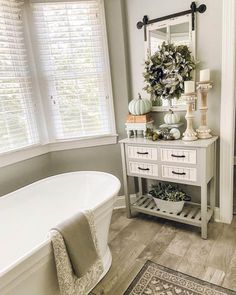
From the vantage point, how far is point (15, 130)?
7.59 ft

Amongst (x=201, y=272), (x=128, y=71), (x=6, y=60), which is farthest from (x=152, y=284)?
(x=6, y=60)

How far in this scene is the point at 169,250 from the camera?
6.82 feet

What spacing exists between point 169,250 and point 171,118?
50.1 inches

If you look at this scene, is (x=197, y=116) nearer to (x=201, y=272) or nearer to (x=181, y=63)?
(x=181, y=63)

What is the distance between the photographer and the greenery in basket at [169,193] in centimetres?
242

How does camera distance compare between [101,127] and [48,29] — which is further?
[101,127]

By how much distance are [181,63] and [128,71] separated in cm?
68

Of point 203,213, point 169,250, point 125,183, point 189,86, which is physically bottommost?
point 169,250

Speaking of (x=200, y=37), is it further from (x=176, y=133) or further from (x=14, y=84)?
(x=14, y=84)

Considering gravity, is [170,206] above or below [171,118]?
below

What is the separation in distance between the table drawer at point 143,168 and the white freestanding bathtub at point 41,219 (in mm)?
386

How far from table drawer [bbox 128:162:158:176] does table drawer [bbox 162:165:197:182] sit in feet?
0.32

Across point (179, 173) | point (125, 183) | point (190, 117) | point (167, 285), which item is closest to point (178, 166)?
point (179, 173)

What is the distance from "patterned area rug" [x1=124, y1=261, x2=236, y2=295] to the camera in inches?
64.2
